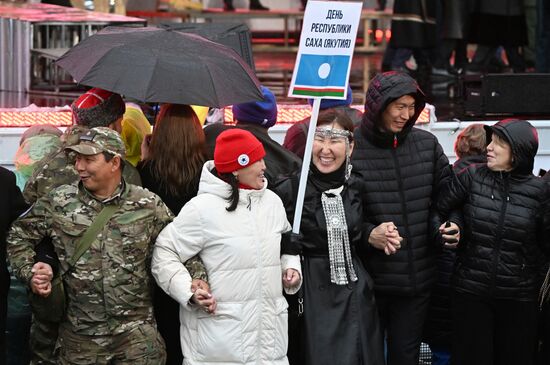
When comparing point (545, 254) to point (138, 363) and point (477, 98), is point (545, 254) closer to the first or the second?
point (138, 363)

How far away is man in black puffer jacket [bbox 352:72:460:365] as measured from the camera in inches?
255

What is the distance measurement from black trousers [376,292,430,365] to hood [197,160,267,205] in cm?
100

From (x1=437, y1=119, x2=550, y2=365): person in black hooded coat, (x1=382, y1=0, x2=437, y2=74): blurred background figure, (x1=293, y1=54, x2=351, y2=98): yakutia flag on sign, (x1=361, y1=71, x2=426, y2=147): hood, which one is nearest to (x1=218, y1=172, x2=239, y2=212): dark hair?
(x1=293, y1=54, x2=351, y2=98): yakutia flag on sign

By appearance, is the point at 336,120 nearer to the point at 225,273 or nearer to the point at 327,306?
the point at 327,306

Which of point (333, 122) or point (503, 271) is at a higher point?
point (333, 122)

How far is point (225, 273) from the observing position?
5.83m

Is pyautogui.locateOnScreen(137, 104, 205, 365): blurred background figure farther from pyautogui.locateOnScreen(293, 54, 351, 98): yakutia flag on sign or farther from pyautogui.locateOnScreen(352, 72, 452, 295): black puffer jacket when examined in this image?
pyautogui.locateOnScreen(352, 72, 452, 295): black puffer jacket

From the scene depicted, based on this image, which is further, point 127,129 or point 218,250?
point 127,129

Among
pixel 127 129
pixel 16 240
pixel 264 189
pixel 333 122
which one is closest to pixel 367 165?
pixel 333 122

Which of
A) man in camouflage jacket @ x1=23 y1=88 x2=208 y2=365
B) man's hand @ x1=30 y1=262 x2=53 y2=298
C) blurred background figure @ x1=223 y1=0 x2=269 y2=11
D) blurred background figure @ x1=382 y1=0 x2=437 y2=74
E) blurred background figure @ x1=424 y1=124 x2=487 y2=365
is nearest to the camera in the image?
man's hand @ x1=30 y1=262 x2=53 y2=298

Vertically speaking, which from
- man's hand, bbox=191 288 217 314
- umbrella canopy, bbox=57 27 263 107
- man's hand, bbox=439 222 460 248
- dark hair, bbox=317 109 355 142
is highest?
umbrella canopy, bbox=57 27 263 107

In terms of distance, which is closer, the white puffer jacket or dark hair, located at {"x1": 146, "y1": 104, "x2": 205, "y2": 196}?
the white puffer jacket

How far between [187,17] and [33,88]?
7.12m

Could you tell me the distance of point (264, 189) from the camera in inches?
236
